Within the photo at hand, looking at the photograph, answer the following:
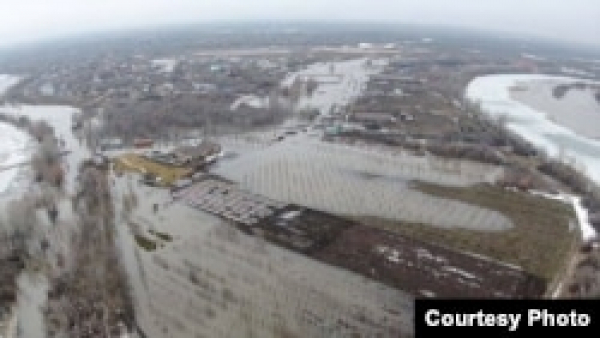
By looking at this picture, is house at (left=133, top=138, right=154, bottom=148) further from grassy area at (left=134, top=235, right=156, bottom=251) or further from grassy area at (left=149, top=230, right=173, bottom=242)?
grassy area at (left=134, top=235, right=156, bottom=251)

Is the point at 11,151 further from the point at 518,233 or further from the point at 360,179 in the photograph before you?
Result: the point at 518,233

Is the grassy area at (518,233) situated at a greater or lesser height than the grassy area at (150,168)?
lesser

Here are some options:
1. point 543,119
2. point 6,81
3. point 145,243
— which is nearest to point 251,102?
point 543,119

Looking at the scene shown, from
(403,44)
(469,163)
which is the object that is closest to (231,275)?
(469,163)

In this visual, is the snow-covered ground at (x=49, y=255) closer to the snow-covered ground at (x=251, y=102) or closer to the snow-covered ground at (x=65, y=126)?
the snow-covered ground at (x=65, y=126)

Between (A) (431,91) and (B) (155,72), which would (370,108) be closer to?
(A) (431,91)

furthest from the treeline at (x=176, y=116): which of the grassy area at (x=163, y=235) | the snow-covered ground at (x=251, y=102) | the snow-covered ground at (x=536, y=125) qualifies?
the snow-covered ground at (x=536, y=125)
